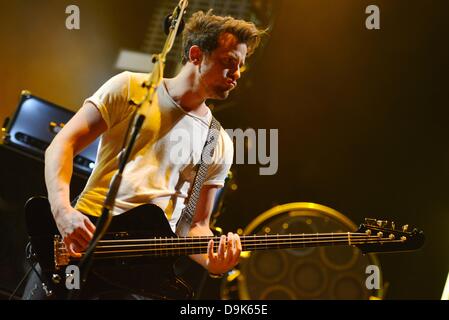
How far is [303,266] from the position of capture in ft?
11.5

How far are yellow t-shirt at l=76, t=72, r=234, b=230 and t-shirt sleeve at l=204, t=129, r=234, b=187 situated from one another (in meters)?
0.10

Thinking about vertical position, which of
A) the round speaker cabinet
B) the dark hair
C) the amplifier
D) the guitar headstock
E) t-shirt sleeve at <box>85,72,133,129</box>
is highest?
the dark hair

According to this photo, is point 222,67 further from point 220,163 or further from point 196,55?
point 220,163

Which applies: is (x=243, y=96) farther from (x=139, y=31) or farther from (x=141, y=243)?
(x=141, y=243)

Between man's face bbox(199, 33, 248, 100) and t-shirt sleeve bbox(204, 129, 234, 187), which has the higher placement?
man's face bbox(199, 33, 248, 100)

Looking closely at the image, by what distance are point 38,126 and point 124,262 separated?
4.51 feet

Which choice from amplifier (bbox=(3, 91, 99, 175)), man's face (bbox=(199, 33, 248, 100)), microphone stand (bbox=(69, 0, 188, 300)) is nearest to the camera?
microphone stand (bbox=(69, 0, 188, 300))

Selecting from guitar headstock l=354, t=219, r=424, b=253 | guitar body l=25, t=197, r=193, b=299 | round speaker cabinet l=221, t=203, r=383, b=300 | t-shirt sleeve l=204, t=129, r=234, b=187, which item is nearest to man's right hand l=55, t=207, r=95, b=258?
guitar body l=25, t=197, r=193, b=299

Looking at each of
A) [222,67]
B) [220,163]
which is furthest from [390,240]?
[222,67]

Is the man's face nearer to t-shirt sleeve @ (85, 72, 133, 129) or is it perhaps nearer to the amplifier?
t-shirt sleeve @ (85, 72, 133, 129)

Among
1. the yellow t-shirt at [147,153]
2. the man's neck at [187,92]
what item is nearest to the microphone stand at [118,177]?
the yellow t-shirt at [147,153]

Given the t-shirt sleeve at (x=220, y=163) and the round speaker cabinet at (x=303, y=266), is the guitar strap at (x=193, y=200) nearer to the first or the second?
the t-shirt sleeve at (x=220, y=163)

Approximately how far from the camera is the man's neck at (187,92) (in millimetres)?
2438

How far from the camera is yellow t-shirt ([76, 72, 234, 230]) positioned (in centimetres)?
221
